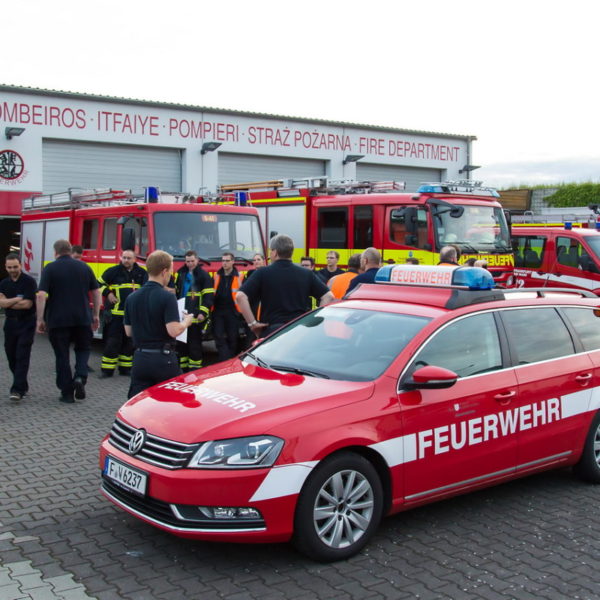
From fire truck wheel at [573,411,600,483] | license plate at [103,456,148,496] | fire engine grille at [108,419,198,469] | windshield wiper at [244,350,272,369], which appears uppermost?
windshield wiper at [244,350,272,369]

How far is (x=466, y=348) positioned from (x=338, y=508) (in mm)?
1451

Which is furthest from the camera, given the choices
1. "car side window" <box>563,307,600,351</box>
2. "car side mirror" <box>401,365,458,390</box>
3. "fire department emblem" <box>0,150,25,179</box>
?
"fire department emblem" <box>0,150,25,179</box>

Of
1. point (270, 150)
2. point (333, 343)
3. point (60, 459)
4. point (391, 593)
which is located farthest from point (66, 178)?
point (391, 593)

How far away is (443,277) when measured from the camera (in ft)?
18.2

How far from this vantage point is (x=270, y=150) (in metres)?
25.2

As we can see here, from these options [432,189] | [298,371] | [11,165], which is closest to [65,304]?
[298,371]

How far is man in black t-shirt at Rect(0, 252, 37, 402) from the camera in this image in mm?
8555

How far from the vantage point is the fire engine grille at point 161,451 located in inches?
165

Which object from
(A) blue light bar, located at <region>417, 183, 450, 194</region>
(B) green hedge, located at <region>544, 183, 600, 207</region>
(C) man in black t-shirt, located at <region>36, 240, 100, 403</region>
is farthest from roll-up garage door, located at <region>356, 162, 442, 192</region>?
(C) man in black t-shirt, located at <region>36, 240, 100, 403</region>

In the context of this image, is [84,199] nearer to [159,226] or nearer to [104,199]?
[104,199]

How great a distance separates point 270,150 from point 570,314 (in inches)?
791

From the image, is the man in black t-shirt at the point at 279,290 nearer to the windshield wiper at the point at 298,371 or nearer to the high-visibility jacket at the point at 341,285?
the high-visibility jacket at the point at 341,285

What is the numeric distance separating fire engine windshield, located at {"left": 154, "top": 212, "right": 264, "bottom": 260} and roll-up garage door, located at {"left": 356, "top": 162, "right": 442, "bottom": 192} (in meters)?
15.7

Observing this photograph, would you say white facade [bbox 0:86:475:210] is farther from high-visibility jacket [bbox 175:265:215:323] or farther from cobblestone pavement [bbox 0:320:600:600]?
cobblestone pavement [bbox 0:320:600:600]
